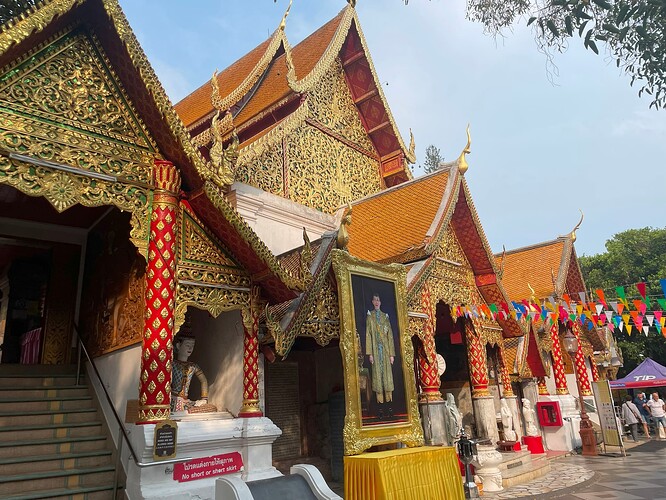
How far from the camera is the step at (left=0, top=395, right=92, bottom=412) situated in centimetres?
496

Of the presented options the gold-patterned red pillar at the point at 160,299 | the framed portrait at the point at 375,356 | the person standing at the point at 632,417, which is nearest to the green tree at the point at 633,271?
the person standing at the point at 632,417

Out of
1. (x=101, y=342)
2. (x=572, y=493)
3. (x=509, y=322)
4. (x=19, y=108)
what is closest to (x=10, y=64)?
(x=19, y=108)

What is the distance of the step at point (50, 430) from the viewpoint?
4609mm

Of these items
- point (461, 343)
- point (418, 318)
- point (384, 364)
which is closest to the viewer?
point (384, 364)

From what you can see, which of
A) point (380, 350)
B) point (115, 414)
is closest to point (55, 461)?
point (115, 414)

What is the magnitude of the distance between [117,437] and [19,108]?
3.21m

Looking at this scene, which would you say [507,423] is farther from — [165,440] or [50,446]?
[50,446]

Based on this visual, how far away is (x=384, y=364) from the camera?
22.6ft

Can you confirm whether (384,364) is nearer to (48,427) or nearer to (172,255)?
(172,255)

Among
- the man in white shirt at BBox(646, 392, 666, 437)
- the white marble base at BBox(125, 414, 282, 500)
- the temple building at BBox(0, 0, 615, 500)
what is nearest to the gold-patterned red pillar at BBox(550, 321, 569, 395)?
the temple building at BBox(0, 0, 615, 500)

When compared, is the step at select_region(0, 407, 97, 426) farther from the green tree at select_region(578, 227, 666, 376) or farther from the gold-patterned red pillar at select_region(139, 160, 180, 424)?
the green tree at select_region(578, 227, 666, 376)

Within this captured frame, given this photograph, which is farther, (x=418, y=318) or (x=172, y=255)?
(x=418, y=318)

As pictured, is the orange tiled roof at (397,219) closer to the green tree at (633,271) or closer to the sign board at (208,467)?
the sign board at (208,467)

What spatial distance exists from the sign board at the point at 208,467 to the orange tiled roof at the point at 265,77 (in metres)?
6.97
